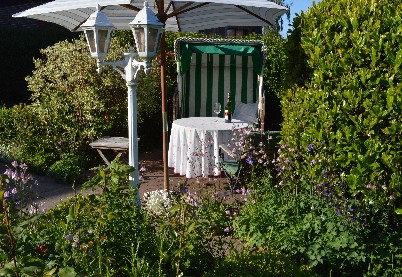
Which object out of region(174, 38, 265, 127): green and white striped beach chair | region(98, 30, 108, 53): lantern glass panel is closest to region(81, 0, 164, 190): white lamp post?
region(98, 30, 108, 53): lantern glass panel

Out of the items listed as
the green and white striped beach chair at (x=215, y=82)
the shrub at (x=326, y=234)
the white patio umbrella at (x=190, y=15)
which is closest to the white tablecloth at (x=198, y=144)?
the white patio umbrella at (x=190, y=15)

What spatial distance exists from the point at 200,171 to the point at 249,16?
8.81 feet

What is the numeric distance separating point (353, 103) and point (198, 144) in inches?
159

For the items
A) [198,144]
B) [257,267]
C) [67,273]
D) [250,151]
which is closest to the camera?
[67,273]

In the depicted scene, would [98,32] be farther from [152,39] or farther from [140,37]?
[152,39]

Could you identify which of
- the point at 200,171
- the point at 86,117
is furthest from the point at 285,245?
the point at 86,117

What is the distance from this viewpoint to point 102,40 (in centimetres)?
547

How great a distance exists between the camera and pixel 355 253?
4527 mm

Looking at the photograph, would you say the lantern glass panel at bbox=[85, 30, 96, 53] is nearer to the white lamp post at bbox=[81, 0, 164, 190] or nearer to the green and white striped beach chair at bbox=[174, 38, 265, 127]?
the white lamp post at bbox=[81, 0, 164, 190]

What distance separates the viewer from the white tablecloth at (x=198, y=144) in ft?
29.0

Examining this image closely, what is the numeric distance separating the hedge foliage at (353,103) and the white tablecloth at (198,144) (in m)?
2.99

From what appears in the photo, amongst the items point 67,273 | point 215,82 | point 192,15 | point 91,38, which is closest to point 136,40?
point 91,38

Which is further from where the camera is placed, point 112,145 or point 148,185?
point 112,145

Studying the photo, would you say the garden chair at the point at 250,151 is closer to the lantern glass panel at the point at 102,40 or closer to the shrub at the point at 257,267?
the lantern glass panel at the point at 102,40
